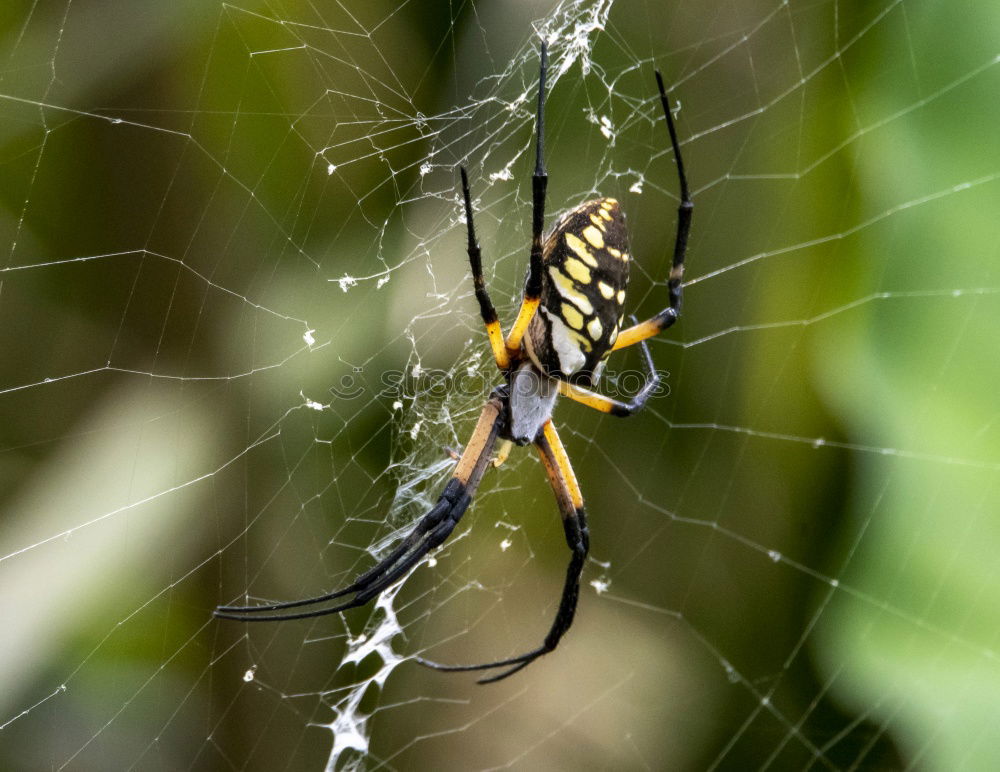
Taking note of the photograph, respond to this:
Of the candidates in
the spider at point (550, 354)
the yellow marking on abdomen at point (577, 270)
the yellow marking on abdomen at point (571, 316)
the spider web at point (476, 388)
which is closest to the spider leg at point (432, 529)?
the spider at point (550, 354)

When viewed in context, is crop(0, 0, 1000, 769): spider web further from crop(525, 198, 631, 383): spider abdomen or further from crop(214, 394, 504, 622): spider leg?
crop(525, 198, 631, 383): spider abdomen

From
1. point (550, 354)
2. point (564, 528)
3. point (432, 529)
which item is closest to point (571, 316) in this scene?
point (550, 354)

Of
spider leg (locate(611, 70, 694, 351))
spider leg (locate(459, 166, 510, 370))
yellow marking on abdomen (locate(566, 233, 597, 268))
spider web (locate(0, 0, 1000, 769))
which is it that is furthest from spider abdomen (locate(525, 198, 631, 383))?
spider web (locate(0, 0, 1000, 769))

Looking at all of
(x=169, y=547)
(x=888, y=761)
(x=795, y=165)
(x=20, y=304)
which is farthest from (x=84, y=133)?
(x=888, y=761)

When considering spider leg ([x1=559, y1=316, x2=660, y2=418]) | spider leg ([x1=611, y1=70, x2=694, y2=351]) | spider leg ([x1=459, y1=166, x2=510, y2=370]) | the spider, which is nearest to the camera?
spider leg ([x1=459, y1=166, x2=510, y2=370])

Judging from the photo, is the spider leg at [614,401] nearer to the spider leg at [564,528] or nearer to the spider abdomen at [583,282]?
the spider leg at [564,528]

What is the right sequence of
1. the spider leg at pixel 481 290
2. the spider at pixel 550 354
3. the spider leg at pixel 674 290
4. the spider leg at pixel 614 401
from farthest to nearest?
the spider leg at pixel 614 401 → the spider leg at pixel 674 290 → the spider at pixel 550 354 → the spider leg at pixel 481 290
